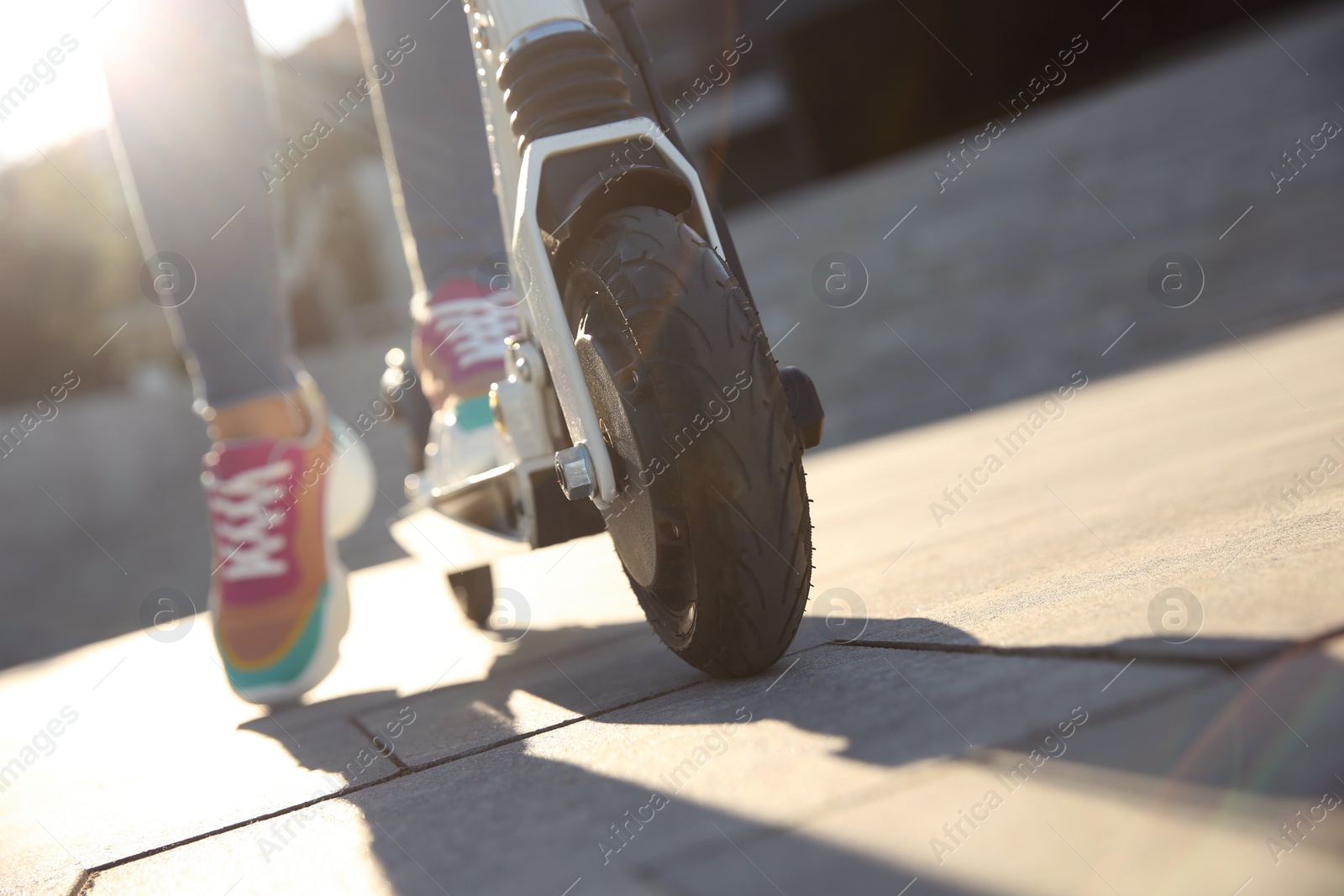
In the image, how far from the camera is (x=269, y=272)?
6.81 feet

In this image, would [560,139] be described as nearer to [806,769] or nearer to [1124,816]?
[806,769]

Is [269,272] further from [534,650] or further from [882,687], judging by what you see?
[882,687]

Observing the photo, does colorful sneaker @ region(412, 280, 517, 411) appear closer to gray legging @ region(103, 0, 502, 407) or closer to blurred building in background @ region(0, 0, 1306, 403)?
gray legging @ region(103, 0, 502, 407)

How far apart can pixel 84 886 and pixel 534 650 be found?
96cm

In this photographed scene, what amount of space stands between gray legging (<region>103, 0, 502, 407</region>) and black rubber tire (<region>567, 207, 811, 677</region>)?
0.97 m

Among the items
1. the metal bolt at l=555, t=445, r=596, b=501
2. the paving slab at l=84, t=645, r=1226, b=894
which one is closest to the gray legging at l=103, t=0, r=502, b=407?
the metal bolt at l=555, t=445, r=596, b=501

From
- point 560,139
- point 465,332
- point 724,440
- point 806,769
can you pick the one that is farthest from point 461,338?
point 806,769

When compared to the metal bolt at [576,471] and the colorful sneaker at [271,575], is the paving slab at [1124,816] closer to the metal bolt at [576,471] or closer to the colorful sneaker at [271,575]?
the metal bolt at [576,471]

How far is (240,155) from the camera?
2016mm

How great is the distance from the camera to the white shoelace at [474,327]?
1.84m

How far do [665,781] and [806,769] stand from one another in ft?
0.42

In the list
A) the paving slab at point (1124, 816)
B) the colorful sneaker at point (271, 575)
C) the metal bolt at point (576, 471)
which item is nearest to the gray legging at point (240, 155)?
the colorful sneaker at point (271, 575)

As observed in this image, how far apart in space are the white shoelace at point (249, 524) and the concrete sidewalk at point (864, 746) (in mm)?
259

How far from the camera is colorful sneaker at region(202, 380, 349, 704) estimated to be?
1842 mm
